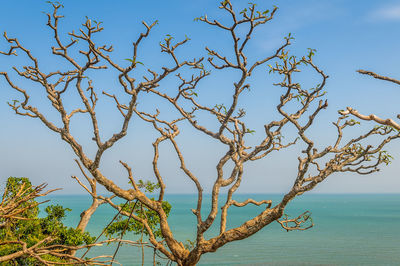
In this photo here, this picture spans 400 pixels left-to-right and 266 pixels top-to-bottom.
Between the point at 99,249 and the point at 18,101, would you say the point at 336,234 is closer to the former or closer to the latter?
the point at 99,249

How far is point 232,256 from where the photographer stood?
34.5 metres

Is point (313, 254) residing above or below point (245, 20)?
below

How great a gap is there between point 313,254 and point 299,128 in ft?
103

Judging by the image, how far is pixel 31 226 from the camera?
12766 mm

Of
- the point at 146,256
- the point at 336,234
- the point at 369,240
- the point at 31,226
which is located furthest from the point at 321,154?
the point at 336,234

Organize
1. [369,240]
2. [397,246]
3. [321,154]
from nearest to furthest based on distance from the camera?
[321,154] < [397,246] < [369,240]

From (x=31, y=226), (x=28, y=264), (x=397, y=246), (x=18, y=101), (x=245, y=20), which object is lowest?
(x=397, y=246)

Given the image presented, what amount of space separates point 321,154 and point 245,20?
2.86 metres

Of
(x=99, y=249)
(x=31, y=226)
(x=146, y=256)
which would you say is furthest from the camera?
(x=99, y=249)

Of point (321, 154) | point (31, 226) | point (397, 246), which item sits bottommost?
point (397, 246)

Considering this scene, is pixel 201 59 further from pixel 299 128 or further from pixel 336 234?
pixel 336 234

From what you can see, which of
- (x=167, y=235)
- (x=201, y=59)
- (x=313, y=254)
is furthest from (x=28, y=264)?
(x=313, y=254)

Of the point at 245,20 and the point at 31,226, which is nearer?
the point at 245,20

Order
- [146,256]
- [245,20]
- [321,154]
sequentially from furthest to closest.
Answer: [146,256] → [321,154] → [245,20]
